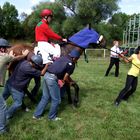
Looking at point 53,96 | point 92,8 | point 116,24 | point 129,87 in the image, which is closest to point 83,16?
point 92,8

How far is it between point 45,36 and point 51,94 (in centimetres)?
142

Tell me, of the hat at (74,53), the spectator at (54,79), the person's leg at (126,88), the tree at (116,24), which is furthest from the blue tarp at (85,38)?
the tree at (116,24)

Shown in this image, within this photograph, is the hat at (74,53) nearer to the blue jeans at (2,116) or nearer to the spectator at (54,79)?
the spectator at (54,79)

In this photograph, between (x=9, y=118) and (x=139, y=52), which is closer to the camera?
(x=9, y=118)

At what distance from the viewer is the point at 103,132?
651 cm

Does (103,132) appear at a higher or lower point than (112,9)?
lower

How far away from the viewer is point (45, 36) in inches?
305

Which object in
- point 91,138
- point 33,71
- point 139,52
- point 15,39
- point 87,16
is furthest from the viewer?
point 15,39

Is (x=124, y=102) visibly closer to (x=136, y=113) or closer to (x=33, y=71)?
(x=136, y=113)

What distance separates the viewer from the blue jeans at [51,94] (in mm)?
7000

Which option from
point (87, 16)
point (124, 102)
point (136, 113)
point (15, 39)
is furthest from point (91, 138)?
point (15, 39)

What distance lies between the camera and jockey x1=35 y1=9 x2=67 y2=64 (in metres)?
7.60

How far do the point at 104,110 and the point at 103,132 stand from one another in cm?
172

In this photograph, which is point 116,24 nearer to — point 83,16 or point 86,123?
point 83,16
